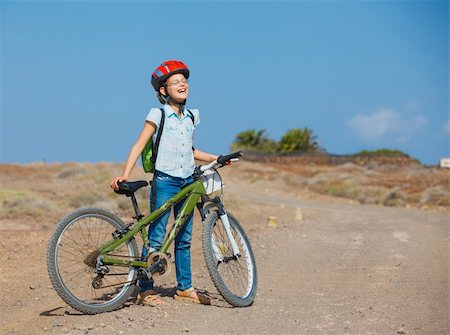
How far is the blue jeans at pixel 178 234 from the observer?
23.4ft

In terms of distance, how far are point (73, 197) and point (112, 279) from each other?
16999 mm

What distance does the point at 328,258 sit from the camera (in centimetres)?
1131

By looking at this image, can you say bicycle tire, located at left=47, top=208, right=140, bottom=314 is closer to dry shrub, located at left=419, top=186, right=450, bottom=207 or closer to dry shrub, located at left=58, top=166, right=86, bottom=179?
Answer: dry shrub, located at left=419, top=186, right=450, bottom=207

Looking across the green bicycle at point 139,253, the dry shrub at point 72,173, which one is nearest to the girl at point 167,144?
the green bicycle at point 139,253

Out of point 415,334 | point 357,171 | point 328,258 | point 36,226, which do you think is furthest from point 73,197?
point 357,171

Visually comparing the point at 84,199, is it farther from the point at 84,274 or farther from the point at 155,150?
the point at 155,150

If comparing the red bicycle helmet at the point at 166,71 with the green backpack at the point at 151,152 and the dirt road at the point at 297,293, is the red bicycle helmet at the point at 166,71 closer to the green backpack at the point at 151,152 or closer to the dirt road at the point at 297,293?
the green backpack at the point at 151,152

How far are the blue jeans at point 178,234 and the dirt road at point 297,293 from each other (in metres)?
0.30

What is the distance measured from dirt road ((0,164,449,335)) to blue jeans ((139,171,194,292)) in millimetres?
300

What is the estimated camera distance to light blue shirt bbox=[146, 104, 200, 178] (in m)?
7.16

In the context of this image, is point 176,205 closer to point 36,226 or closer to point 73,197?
point 36,226

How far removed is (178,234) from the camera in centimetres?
748

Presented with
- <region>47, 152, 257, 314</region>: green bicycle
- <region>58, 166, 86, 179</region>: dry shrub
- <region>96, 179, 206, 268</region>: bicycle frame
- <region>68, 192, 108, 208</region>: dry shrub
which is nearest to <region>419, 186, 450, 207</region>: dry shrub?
<region>68, 192, 108, 208</region>: dry shrub

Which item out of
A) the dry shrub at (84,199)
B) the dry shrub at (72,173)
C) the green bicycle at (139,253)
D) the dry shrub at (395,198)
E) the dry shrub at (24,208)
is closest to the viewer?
the green bicycle at (139,253)
